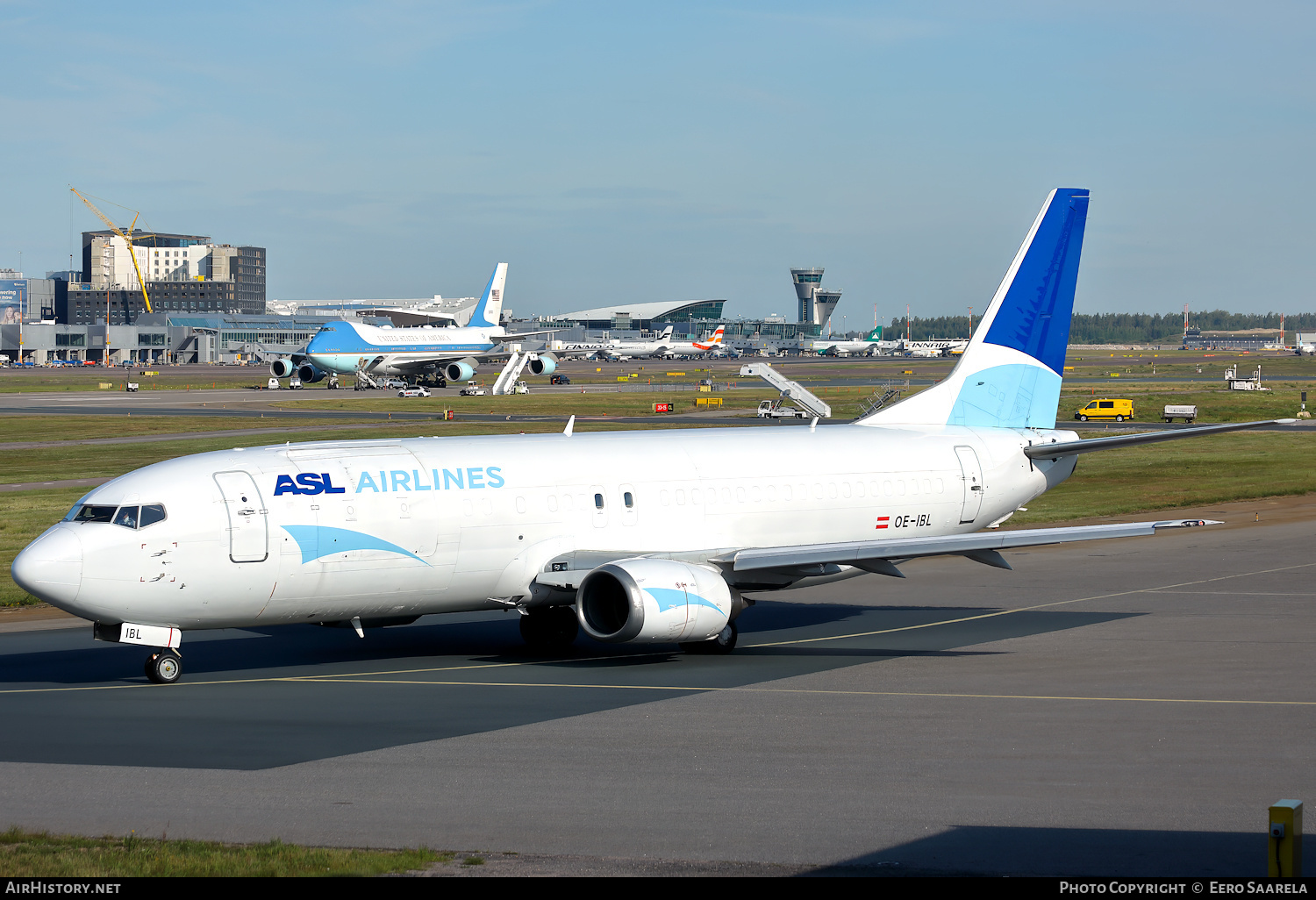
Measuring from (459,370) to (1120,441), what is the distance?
342 ft

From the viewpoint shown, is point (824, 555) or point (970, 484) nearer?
point (824, 555)

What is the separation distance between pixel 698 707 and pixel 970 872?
29.7 feet

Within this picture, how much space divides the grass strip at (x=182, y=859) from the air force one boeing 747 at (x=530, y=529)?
8.80 m

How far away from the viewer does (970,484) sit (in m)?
32.6

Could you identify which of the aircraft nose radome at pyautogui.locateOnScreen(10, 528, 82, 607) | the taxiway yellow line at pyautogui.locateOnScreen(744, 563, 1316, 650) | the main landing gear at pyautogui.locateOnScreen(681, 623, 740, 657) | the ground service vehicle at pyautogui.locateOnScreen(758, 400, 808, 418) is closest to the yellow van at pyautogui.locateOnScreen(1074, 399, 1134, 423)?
the ground service vehicle at pyautogui.locateOnScreen(758, 400, 808, 418)

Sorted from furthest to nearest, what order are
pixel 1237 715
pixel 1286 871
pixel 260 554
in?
pixel 260 554
pixel 1237 715
pixel 1286 871

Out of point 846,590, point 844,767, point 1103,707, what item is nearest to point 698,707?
point 844,767

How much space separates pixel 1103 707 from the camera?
22.4 meters

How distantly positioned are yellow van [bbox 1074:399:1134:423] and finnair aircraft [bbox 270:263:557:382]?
58578mm

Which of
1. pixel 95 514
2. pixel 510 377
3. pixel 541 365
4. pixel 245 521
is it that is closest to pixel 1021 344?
pixel 245 521

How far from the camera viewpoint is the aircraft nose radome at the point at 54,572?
22.7 meters

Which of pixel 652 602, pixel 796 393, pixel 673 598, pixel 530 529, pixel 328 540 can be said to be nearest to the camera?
pixel 328 540

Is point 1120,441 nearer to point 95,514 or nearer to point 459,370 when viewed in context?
point 95,514

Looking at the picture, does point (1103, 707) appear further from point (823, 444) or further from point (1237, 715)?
point (823, 444)
